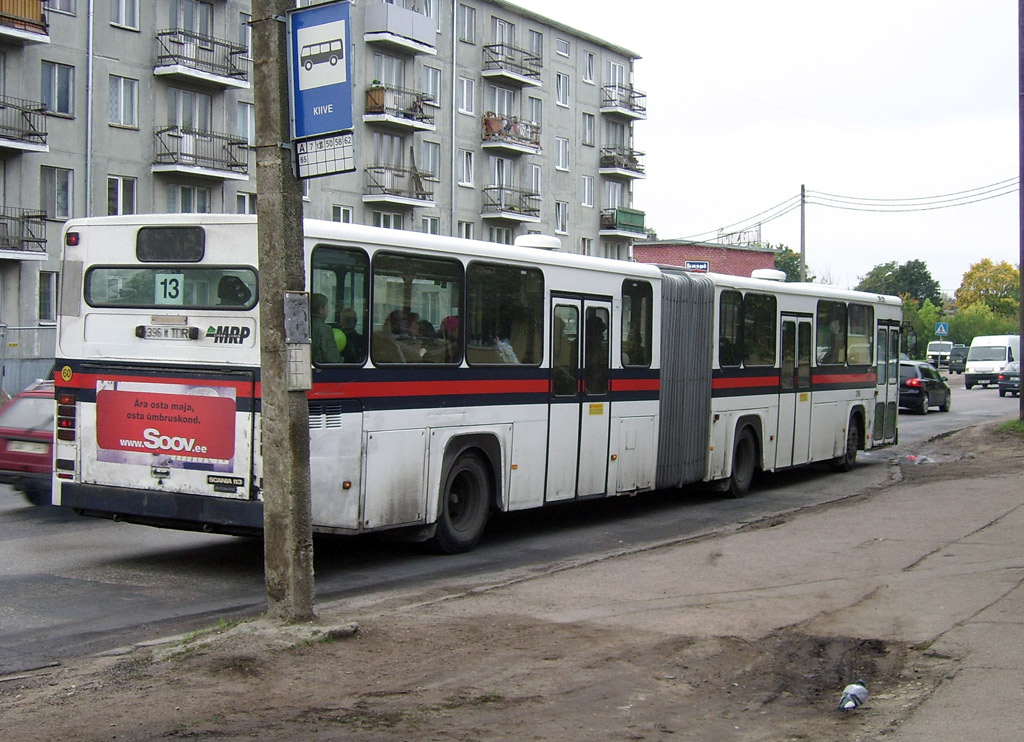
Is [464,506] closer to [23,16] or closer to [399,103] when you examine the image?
[23,16]

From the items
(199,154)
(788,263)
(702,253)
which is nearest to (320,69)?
(199,154)

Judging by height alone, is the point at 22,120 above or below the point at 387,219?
above

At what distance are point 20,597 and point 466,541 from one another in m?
4.12

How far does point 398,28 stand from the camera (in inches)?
1747

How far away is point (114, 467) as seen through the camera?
10211 millimetres

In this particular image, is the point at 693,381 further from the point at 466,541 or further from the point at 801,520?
the point at 466,541

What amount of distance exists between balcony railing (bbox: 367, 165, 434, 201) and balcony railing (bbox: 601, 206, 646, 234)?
14.0 meters

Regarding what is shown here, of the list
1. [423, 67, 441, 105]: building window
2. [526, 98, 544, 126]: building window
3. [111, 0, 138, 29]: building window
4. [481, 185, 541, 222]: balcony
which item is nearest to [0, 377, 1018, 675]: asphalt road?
[111, 0, 138, 29]: building window

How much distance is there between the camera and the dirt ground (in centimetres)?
591

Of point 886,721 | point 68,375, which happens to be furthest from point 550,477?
point 886,721

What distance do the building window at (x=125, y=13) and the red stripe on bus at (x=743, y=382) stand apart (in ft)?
85.0

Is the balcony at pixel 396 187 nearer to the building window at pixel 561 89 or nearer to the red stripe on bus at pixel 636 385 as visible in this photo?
the building window at pixel 561 89

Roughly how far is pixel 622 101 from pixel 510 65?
33.8ft

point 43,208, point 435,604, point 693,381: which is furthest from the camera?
point 43,208
